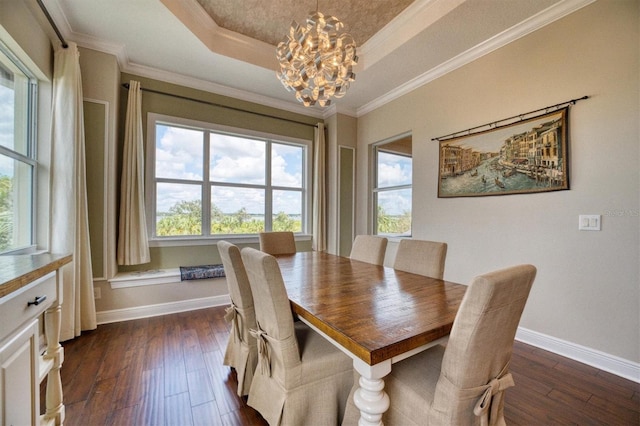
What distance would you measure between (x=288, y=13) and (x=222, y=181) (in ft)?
6.97

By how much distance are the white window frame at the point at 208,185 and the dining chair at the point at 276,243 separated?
936 mm

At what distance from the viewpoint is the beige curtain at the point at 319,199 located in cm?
414

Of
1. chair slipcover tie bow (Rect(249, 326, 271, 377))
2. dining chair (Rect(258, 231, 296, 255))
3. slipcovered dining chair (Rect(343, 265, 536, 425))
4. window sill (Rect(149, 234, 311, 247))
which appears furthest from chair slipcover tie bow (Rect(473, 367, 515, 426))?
window sill (Rect(149, 234, 311, 247))

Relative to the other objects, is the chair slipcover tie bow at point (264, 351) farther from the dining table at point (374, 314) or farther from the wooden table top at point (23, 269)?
the wooden table top at point (23, 269)

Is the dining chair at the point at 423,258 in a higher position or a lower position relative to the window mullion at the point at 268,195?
lower

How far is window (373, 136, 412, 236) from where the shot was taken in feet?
12.0

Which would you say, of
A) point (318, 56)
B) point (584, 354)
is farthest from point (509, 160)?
point (318, 56)

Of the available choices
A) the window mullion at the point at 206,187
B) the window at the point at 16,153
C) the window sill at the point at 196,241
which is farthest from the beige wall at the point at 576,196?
the window at the point at 16,153

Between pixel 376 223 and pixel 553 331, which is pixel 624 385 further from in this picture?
pixel 376 223

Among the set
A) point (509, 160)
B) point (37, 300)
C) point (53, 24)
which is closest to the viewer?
point (37, 300)

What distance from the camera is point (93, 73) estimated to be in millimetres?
2637

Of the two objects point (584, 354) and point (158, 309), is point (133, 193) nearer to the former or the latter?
point (158, 309)

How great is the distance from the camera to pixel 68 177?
7.64ft

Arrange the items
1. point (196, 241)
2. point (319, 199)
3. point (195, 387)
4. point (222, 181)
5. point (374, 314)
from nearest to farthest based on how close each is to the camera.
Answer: point (374, 314)
point (195, 387)
point (196, 241)
point (222, 181)
point (319, 199)
